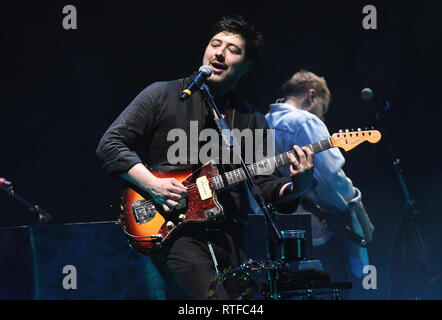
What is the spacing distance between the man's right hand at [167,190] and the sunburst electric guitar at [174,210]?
0.06 m

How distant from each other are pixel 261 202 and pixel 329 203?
2.03 metres

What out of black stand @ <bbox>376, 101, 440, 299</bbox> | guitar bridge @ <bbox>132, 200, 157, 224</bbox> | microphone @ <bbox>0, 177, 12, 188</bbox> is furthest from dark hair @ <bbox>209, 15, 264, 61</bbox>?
microphone @ <bbox>0, 177, 12, 188</bbox>

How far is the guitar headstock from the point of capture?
3.43 meters

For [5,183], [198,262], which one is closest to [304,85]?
[198,262]

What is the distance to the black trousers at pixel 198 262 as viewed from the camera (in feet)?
9.15

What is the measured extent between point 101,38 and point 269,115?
2253 millimetres

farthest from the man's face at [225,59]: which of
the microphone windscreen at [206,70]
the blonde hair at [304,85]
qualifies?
the blonde hair at [304,85]

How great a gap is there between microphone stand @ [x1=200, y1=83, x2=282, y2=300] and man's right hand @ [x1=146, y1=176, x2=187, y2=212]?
37 cm

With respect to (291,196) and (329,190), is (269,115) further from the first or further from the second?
(291,196)

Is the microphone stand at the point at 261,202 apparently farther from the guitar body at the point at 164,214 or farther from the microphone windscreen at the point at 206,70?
the guitar body at the point at 164,214

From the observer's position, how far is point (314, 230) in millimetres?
4758

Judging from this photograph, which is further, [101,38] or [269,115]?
[101,38]

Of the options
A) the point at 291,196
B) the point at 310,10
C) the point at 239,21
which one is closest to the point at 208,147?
the point at 291,196

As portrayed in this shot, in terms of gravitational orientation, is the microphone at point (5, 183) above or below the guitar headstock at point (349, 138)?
below
